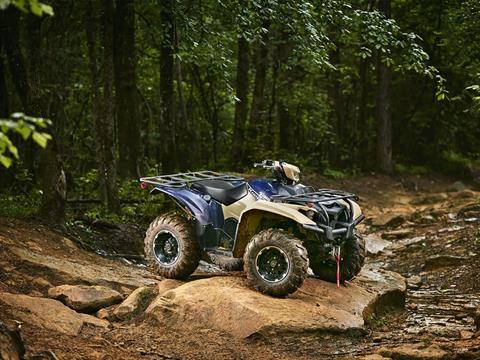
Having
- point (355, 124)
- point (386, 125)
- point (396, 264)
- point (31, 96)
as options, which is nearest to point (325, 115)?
point (355, 124)

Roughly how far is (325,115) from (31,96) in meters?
18.9

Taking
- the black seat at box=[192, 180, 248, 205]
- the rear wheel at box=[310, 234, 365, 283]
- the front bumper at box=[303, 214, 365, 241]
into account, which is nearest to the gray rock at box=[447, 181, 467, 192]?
the rear wheel at box=[310, 234, 365, 283]

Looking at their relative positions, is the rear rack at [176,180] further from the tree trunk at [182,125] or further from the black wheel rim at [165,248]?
the tree trunk at [182,125]

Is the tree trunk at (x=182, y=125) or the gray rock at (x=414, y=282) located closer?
the gray rock at (x=414, y=282)

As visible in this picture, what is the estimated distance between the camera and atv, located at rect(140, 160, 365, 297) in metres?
7.20

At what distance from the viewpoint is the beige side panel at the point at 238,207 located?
785 centimetres

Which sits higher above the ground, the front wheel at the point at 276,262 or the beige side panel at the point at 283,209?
the beige side panel at the point at 283,209

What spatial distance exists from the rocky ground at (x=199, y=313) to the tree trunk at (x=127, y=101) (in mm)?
6224

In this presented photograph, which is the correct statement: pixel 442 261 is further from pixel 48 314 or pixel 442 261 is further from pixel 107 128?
pixel 48 314

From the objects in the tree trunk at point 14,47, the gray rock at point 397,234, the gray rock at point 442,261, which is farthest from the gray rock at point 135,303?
the gray rock at point 397,234

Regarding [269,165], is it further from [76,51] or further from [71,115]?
[71,115]

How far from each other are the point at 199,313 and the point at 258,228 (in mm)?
1319

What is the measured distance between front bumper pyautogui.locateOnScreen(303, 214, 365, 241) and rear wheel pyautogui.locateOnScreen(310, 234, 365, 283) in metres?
0.25

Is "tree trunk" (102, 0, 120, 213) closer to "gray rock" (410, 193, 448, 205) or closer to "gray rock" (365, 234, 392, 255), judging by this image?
"gray rock" (365, 234, 392, 255)
